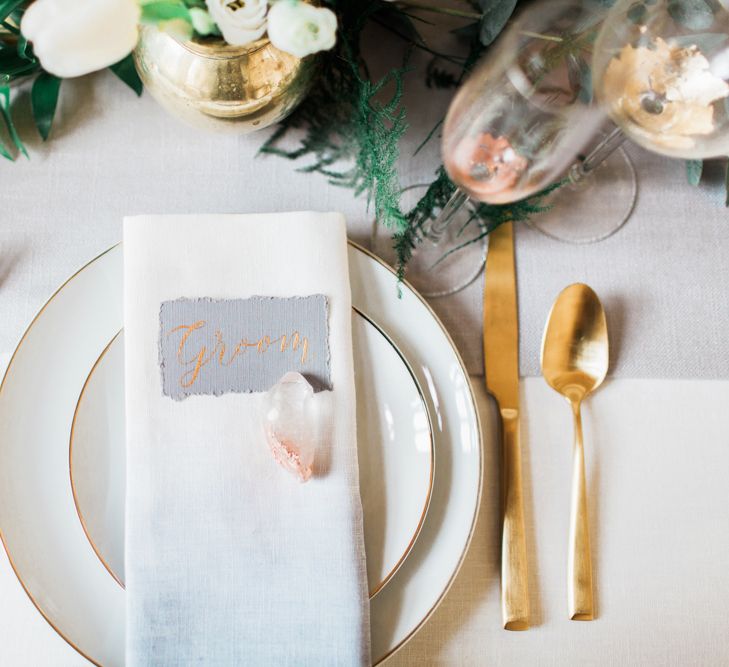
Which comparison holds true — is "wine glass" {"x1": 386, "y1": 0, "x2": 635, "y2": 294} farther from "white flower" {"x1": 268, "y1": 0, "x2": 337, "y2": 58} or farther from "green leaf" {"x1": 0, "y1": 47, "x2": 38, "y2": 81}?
"green leaf" {"x1": 0, "y1": 47, "x2": 38, "y2": 81}

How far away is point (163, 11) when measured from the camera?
0.39 m

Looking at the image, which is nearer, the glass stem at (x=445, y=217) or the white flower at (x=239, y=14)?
the white flower at (x=239, y=14)

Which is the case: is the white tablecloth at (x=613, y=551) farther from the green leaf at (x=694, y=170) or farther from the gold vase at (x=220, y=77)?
the gold vase at (x=220, y=77)

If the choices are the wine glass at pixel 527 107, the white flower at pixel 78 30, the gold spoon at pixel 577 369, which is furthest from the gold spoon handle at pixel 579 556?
the white flower at pixel 78 30

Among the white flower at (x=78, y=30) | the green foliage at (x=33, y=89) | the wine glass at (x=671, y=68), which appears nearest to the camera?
the white flower at (x=78, y=30)

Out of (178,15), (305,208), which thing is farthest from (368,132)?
(178,15)

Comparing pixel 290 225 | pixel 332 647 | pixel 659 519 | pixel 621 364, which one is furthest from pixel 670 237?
pixel 332 647

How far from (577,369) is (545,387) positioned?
31 millimetres

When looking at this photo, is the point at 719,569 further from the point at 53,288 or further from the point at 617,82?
the point at 53,288

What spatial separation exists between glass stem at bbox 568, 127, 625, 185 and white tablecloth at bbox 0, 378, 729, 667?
199 millimetres

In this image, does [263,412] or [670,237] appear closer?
[263,412]

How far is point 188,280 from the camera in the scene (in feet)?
1.69

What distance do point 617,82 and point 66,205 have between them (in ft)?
1.54

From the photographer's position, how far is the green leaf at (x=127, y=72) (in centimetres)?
59
